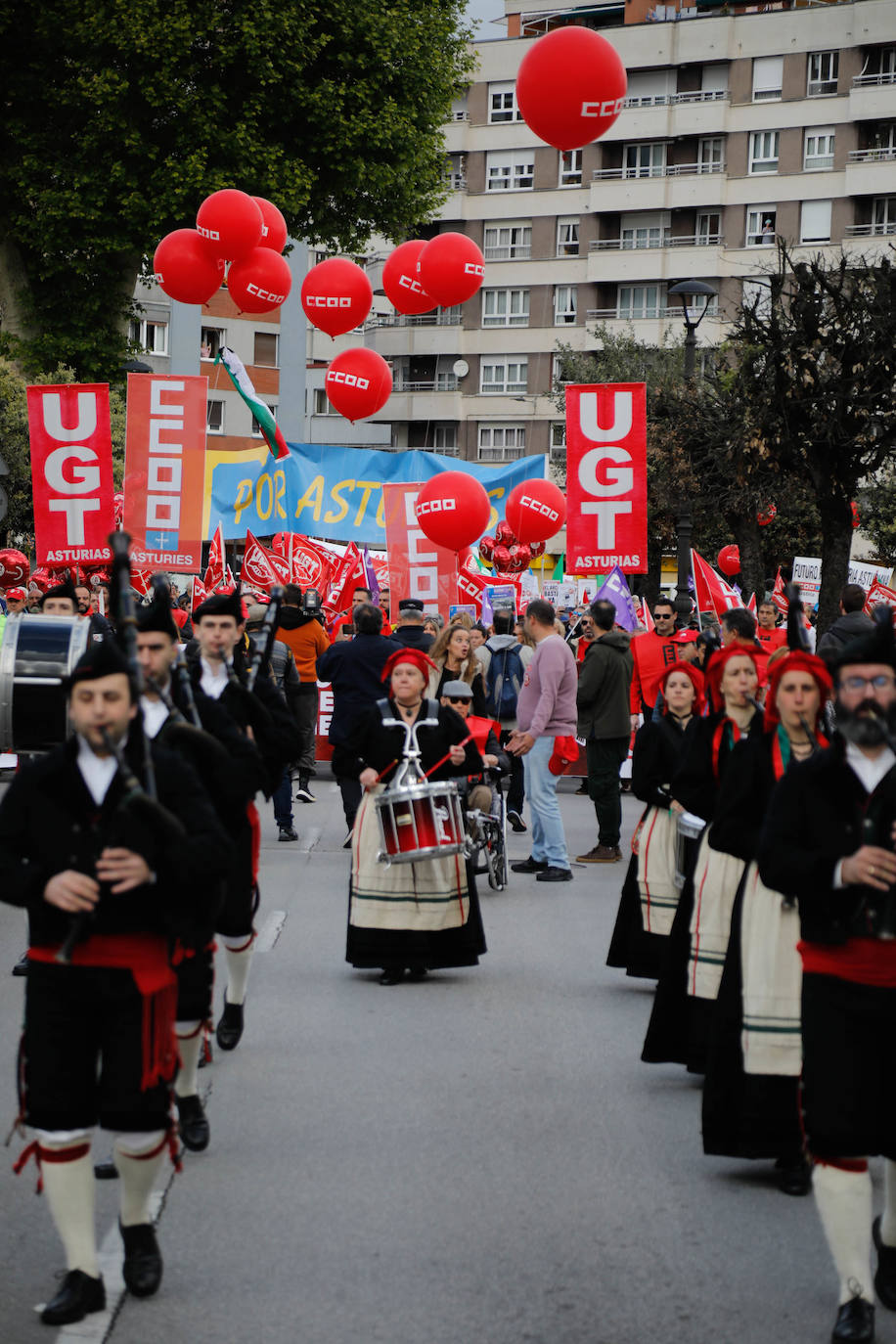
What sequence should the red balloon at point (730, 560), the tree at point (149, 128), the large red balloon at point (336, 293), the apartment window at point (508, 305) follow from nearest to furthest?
the large red balloon at point (336, 293) → the tree at point (149, 128) → the red balloon at point (730, 560) → the apartment window at point (508, 305)

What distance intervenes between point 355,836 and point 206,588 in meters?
15.8

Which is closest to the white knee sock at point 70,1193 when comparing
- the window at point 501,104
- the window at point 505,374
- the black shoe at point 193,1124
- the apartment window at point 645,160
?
the black shoe at point 193,1124

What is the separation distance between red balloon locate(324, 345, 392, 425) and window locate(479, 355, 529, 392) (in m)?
45.7

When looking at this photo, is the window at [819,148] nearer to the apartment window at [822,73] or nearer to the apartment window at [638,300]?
the apartment window at [822,73]

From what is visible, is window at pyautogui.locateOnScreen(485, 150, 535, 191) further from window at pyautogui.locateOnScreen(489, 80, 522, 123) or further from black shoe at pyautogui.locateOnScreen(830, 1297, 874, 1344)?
black shoe at pyautogui.locateOnScreen(830, 1297, 874, 1344)

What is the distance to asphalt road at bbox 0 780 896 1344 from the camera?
189 inches

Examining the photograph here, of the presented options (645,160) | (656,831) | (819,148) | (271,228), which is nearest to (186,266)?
(271,228)

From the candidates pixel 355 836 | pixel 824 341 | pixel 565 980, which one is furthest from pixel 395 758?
pixel 824 341

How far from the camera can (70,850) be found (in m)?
4.62

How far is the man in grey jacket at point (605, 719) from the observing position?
13664mm

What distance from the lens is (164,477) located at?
56.4 ft

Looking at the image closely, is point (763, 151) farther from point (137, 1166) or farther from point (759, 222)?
point (137, 1166)

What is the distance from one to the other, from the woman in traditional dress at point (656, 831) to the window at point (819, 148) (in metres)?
55.5

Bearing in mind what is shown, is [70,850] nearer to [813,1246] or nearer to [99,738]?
[99,738]
